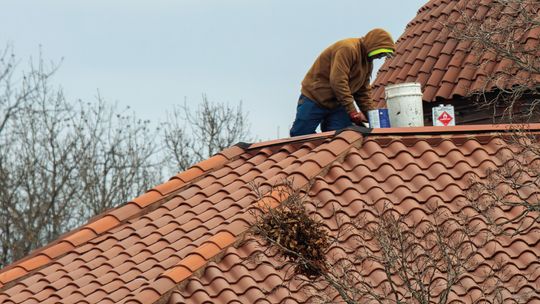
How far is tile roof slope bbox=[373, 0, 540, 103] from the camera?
19.5m

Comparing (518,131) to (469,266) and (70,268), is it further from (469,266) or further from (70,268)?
(70,268)

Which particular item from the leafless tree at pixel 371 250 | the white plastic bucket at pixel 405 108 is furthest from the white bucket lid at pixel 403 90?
the leafless tree at pixel 371 250

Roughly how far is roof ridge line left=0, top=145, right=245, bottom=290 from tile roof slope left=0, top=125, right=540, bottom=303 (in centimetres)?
2

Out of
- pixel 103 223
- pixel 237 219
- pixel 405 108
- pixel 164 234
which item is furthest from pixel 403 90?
pixel 103 223

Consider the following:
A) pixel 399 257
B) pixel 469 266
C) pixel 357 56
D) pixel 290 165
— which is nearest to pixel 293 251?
pixel 399 257

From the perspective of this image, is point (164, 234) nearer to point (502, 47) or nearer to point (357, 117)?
point (357, 117)

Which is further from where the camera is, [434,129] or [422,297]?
[434,129]

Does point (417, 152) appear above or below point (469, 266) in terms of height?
above

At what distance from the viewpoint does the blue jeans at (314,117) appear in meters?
17.0

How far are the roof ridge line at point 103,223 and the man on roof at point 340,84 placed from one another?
96 cm

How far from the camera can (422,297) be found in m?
11.5

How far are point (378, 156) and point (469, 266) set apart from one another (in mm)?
2378

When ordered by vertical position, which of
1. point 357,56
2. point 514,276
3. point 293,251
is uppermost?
point 357,56

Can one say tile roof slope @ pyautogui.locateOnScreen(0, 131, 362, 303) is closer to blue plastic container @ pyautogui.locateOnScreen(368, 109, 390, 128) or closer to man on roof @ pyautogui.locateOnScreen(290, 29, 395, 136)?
man on roof @ pyautogui.locateOnScreen(290, 29, 395, 136)
